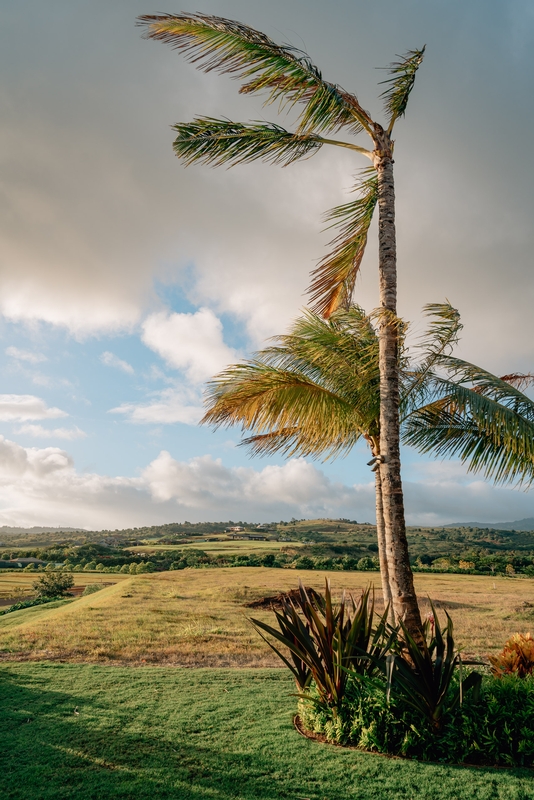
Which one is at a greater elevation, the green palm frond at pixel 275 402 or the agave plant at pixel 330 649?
the green palm frond at pixel 275 402

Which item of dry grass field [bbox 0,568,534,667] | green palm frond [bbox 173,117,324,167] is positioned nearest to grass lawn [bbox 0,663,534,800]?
dry grass field [bbox 0,568,534,667]

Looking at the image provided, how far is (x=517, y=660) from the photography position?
666 centimetres

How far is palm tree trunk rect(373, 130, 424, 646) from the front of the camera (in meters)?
6.33

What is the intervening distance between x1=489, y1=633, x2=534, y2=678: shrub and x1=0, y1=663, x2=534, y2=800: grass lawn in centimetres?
226

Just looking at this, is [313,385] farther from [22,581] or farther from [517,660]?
[22,581]

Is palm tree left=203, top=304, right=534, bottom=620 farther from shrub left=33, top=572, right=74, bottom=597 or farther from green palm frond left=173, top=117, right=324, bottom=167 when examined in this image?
shrub left=33, top=572, right=74, bottom=597

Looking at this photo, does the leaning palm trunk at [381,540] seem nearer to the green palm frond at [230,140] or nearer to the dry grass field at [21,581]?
the green palm frond at [230,140]

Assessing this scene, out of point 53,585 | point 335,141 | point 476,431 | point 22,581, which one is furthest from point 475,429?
point 22,581

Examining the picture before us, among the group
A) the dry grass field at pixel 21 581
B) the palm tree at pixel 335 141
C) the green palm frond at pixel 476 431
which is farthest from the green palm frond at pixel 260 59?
the dry grass field at pixel 21 581

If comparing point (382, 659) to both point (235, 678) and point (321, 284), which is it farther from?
point (321, 284)

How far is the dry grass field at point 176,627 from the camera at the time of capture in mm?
10914

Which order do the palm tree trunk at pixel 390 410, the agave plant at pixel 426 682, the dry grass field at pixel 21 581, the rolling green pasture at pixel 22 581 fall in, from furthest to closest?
the rolling green pasture at pixel 22 581 < the dry grass field at pixel 21 581 < the palm tree trunk at pixel 390 410 < the agave plant at pixel 426 682

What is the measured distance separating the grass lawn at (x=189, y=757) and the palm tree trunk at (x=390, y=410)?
1.75 meters

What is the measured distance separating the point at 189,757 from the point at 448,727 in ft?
8.39
